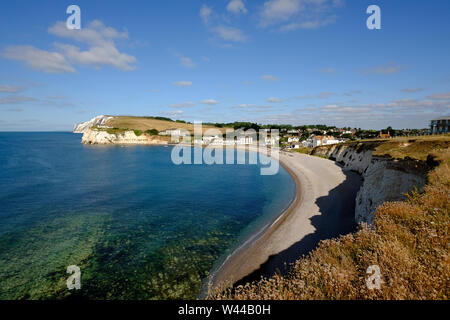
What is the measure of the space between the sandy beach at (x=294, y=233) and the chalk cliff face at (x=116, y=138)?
454ft

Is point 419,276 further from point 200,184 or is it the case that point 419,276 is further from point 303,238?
point 200,184

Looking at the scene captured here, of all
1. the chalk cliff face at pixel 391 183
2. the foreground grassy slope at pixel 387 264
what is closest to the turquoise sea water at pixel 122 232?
the foreground grassy slope at pixel 387 264

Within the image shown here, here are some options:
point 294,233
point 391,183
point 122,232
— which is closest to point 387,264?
point 294,233

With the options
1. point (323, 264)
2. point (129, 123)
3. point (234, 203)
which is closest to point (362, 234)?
point (323, 264)

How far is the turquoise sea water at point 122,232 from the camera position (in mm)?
12984

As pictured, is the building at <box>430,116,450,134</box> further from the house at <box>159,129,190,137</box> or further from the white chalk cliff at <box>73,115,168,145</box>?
the white chalk cliff at <box>73,115,168,145</box>

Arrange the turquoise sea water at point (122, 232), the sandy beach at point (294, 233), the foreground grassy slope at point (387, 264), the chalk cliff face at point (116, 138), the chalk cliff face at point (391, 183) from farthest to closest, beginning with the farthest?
the chalk cliff face at point (116, 138)
the chalk cliff face at point (391, 183)
the sandy beach at point (294, 233)
the turquoise sea water at point (122, 232)
the foreground grassy slope at point (387, 264)

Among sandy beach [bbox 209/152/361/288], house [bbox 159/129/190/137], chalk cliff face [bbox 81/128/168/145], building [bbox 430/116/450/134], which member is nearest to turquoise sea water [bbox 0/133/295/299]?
sandy beach [bbox 209/152/361/288]

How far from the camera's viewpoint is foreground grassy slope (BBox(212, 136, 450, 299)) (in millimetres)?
5266

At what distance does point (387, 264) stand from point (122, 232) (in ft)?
66.9

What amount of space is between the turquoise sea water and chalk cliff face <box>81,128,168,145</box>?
11213 centimetres

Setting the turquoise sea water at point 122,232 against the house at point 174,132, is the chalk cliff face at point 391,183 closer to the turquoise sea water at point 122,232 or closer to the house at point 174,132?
the turquoise sea water at point 122,232

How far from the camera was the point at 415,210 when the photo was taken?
8742mm
